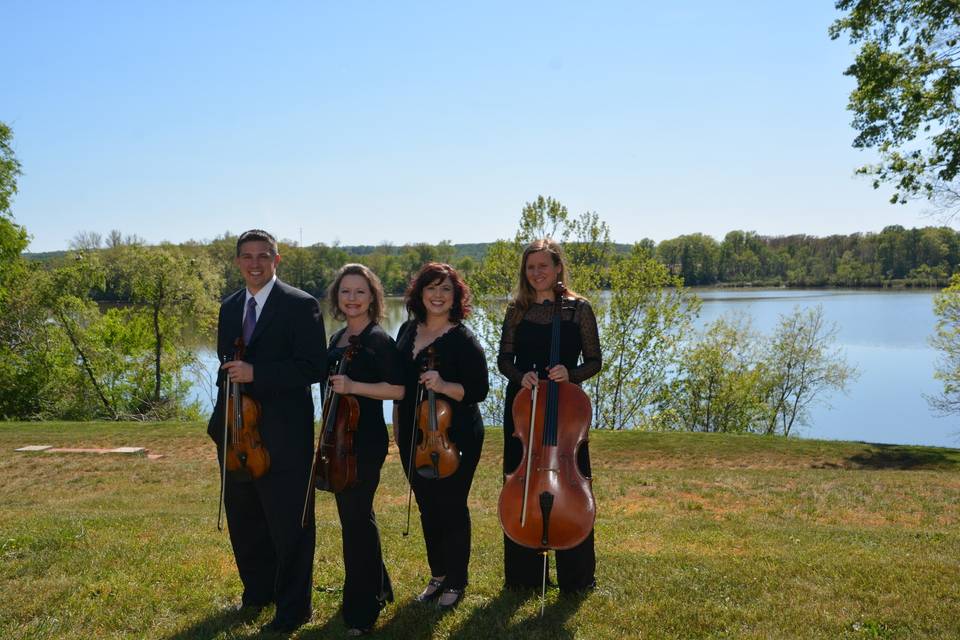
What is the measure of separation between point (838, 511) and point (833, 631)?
18.8 ft

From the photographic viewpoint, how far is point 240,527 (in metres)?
3.83

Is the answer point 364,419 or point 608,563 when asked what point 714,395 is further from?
point 364,419

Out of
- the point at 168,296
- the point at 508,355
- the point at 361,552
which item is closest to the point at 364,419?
→ the point at 361,552

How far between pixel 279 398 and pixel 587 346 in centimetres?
174

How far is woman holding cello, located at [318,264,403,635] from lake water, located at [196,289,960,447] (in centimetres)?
1200

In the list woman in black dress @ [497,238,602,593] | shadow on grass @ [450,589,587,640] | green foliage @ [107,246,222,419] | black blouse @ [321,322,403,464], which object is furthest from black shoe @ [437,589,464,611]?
green foliage @ [107,246,222,419]

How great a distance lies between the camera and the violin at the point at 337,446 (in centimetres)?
335

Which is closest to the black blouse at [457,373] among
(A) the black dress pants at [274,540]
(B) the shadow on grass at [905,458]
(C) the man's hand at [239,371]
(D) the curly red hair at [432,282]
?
(D) the curly red hair at [432,282]

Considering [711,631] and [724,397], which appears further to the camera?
[724,397]

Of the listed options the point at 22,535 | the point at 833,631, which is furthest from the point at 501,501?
the point at 22,535

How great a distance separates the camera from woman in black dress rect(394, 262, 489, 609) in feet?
12.5

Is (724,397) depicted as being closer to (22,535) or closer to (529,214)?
(529,214)

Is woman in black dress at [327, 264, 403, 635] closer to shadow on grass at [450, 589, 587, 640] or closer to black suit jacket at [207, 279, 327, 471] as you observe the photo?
black suit jacket at [207, 279, 327, 471]

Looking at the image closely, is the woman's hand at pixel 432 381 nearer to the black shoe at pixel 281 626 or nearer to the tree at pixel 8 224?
the black shoe at pixel 281 626
